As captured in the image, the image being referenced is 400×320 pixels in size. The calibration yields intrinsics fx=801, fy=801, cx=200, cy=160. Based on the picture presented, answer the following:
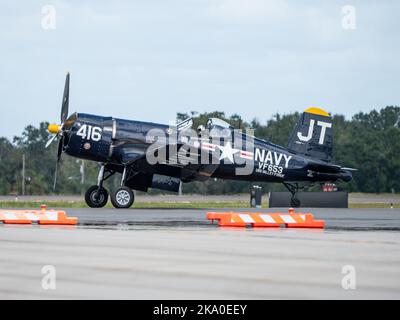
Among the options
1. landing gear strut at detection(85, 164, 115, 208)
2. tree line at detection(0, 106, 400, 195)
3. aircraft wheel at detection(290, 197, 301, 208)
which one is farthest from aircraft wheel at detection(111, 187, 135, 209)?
tree line at detection(0, 106, 400, 195)

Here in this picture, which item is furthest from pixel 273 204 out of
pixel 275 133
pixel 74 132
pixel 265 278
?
pixel 275 133

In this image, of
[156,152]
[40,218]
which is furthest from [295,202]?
[40,218]

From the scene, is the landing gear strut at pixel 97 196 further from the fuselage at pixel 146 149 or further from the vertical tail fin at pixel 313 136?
the vertical tail fin at pixel 313 136

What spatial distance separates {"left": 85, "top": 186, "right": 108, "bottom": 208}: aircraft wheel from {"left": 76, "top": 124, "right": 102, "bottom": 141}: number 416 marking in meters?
2.06

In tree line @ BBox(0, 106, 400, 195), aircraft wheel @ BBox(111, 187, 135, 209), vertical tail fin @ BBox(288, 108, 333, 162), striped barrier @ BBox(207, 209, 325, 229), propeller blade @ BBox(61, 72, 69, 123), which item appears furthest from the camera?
tree line @ BBox(0, 106, 400, 195)

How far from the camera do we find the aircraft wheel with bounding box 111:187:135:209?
92.0 ft

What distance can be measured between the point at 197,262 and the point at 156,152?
17.8 metres

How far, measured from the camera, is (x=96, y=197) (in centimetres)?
2955

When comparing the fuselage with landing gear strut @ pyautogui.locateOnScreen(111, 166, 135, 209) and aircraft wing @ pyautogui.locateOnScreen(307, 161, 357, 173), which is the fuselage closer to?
aircraft wing @ pyautogui.locateOnScreen(307, 161, 357, 173)

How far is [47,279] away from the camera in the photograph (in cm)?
893

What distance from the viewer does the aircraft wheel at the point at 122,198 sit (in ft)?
92.0

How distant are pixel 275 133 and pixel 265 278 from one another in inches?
3152

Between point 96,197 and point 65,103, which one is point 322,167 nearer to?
point 96,197
